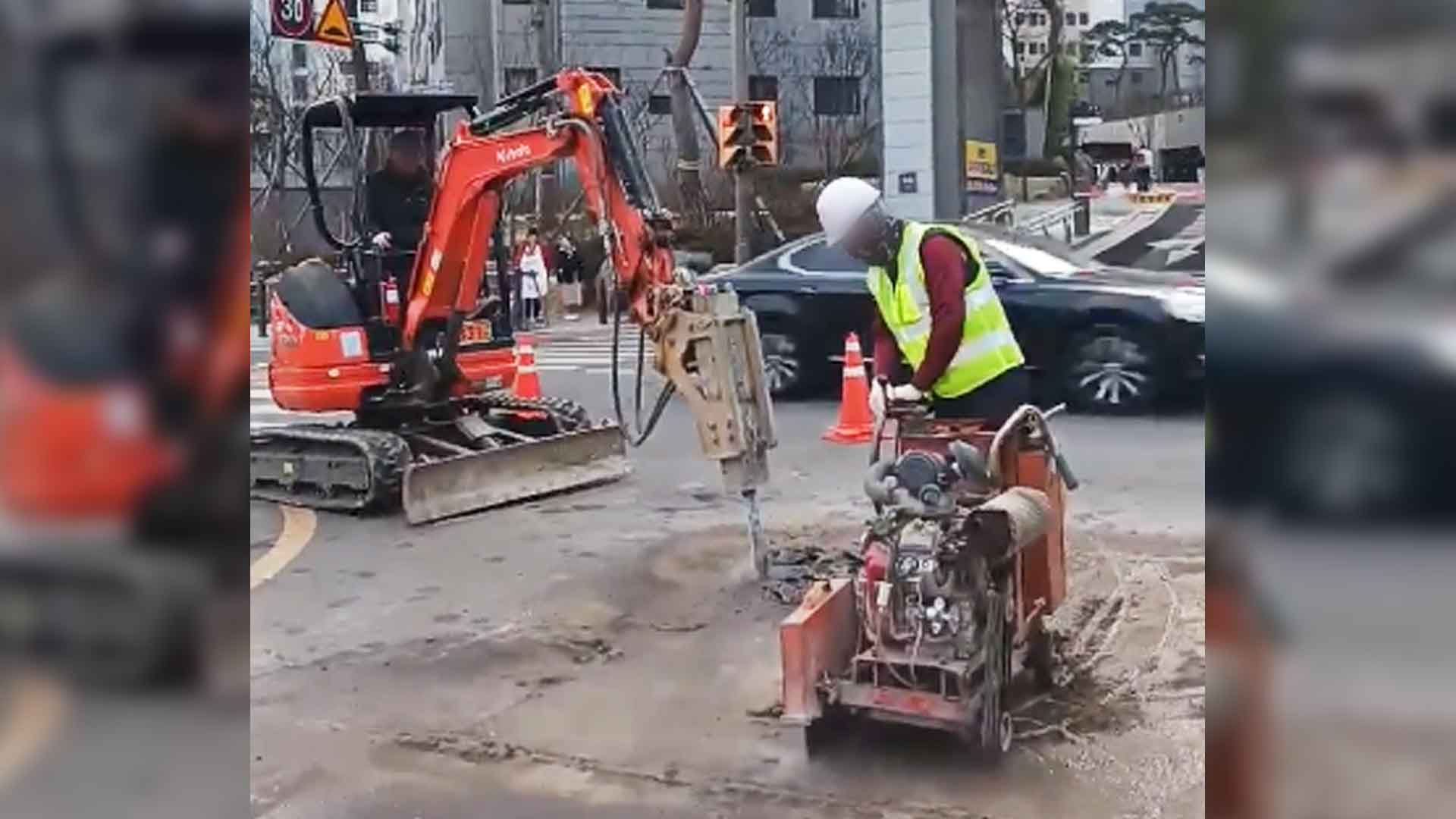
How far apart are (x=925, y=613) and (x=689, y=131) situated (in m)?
15.4

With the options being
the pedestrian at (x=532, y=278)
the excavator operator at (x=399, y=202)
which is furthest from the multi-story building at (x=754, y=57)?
the excavator operator at (x=399, y=202)

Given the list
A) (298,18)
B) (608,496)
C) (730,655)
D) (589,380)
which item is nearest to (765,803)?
(730,655)

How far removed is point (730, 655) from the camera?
5652 mm

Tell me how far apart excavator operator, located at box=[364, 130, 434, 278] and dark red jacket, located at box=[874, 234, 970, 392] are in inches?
180

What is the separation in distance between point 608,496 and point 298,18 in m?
4.89

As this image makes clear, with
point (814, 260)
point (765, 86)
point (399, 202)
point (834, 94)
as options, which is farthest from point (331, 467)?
point (765, 86)

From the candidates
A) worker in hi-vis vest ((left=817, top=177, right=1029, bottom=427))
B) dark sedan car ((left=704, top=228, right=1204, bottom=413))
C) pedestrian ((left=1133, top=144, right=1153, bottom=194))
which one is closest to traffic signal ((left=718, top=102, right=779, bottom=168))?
dark sedan car ((left=704, top=228, right=1204, bottom=413))

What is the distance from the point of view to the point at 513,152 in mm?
8234

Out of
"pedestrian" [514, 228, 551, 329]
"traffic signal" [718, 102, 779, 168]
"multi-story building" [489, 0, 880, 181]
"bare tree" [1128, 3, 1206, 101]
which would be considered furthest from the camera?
"multi-story building" [489, 0, 880, 181]

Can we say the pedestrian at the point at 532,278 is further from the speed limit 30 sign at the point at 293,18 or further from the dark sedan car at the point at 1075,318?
the dark sedan car at the point at 1075,318

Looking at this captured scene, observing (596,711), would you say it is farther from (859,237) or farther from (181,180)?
(181,180)

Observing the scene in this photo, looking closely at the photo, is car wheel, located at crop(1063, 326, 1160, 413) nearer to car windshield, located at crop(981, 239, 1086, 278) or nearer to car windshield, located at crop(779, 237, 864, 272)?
car windshield, located at crop(981, 239, 1086, 278)

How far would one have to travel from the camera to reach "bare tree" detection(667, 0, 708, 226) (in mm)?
17984

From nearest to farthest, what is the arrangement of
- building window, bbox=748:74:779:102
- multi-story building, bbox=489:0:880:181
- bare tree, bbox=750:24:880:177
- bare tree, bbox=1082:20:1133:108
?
bare tree, bbox=1082:20:1133:108
multi-story building, bbox=489:0:880:181
bare tree, bbox=750:24:880:177
building window, bbox=748:74:779:102
